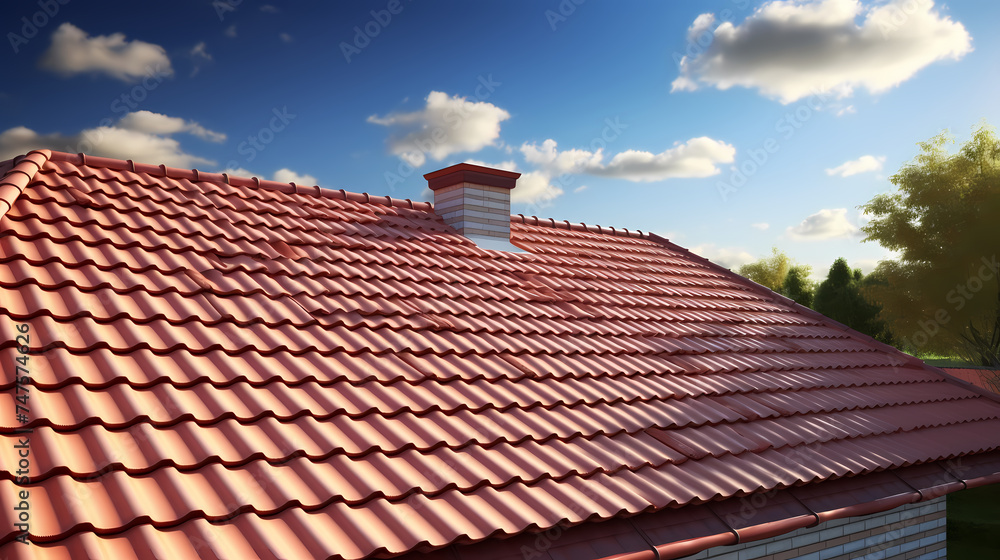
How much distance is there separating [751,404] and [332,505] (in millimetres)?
3760

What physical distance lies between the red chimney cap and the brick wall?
493 cm

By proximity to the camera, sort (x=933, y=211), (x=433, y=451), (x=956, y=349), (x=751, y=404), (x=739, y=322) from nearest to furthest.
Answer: (x=433, y=451), (x=751, y=404), (x=739, y=322), (x=933, y=211), (x=956, y=349)

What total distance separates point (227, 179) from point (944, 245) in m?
22.2

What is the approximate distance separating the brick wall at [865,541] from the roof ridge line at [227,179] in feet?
17.1

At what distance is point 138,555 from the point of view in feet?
7.98

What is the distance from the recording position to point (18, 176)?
4953mm

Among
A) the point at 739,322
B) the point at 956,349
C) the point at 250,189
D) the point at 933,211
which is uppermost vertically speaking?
the point at 933,211

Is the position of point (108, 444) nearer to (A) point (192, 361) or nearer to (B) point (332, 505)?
(A) point (192, 361)

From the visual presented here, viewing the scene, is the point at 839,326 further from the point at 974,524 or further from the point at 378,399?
the point at 378,399

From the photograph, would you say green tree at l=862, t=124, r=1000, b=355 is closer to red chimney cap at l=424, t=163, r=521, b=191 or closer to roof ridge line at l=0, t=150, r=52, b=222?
red chimney cap at l=424, t=163, r=521, b=191

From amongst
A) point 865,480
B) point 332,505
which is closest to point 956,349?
point 865,480

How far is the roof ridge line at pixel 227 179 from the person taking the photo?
5.93 m

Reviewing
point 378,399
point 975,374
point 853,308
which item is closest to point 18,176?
point 378,399

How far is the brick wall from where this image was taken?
4.30 metres
